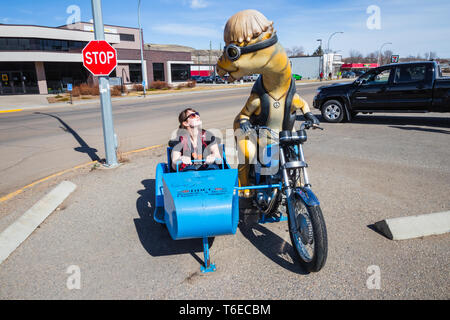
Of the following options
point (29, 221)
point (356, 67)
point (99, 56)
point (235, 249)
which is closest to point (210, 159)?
point (235, 249)

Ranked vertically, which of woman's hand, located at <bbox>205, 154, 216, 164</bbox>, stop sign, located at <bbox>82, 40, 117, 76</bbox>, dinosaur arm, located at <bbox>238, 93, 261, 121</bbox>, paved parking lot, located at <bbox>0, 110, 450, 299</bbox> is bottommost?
paved parking lot, located at <bbox>0, 110, 450, 299</bbox>

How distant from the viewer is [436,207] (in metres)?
4.34

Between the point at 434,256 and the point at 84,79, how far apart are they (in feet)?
143

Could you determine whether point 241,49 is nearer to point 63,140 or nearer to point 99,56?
point 99,56

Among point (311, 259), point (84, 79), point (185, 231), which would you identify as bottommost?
point (311, 259)

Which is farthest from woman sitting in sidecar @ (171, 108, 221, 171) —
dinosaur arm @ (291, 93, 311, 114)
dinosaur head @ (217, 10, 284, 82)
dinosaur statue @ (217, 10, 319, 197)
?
dinosaur arm @ (291, 93, 311, 114)

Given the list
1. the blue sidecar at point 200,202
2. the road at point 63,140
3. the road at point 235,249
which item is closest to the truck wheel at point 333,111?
the road at point 63,140

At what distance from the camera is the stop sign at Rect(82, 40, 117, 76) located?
5.97 metres

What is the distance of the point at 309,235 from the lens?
9.70ft

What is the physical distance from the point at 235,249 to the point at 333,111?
8.92 meters

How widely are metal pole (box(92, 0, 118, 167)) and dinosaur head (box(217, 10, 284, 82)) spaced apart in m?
3.61

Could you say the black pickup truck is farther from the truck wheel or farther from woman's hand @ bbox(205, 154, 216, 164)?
woman's hand @ bbox(205, 154, 216, 164)

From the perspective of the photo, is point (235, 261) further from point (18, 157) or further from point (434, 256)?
point (18, 157)

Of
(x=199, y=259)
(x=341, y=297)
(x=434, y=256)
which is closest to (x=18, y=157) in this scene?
(x=199, y=259)
